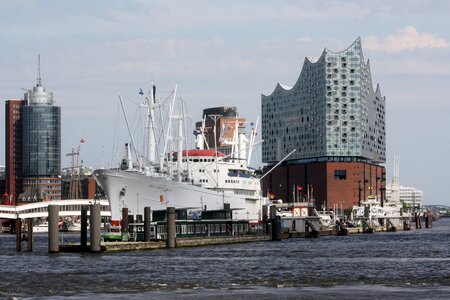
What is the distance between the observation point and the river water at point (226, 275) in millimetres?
62413

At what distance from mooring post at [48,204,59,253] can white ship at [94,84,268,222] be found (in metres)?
51.5

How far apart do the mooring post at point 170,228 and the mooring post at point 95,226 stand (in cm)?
1116

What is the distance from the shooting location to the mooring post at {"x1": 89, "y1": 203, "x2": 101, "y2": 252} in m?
101

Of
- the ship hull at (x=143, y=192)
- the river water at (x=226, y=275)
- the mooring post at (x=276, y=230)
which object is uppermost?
the ship hull at (x=143, y=192)

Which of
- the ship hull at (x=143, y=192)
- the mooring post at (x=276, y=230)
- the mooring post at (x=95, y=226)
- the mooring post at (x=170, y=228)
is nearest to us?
the mooring post at (x=95, y=226)

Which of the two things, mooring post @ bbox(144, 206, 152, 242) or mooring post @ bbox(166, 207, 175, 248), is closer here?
mooring post @ bbox(166, 207, 175, 248)

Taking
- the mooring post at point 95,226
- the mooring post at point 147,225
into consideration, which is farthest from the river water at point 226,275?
the mooring post at point 147,225

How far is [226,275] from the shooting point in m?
77.1

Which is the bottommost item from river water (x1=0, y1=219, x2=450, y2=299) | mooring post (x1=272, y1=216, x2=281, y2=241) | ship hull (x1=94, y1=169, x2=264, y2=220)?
river water (x1=0, y1=219, x2=450, y2=299)

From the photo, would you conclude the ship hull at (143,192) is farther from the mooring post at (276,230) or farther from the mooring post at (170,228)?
the mooring post at (170,228)

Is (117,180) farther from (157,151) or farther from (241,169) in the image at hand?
(241,169)

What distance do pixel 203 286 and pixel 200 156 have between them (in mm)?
117860

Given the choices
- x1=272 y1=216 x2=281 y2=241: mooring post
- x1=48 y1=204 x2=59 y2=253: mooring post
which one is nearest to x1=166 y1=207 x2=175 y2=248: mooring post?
x1=48 y1=204 x2=59 y2=253: mooring post

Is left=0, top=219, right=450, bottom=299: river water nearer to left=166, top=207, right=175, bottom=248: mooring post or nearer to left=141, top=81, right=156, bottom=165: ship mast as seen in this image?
left=166, top=207, right=175, bottom=248: mooring post
